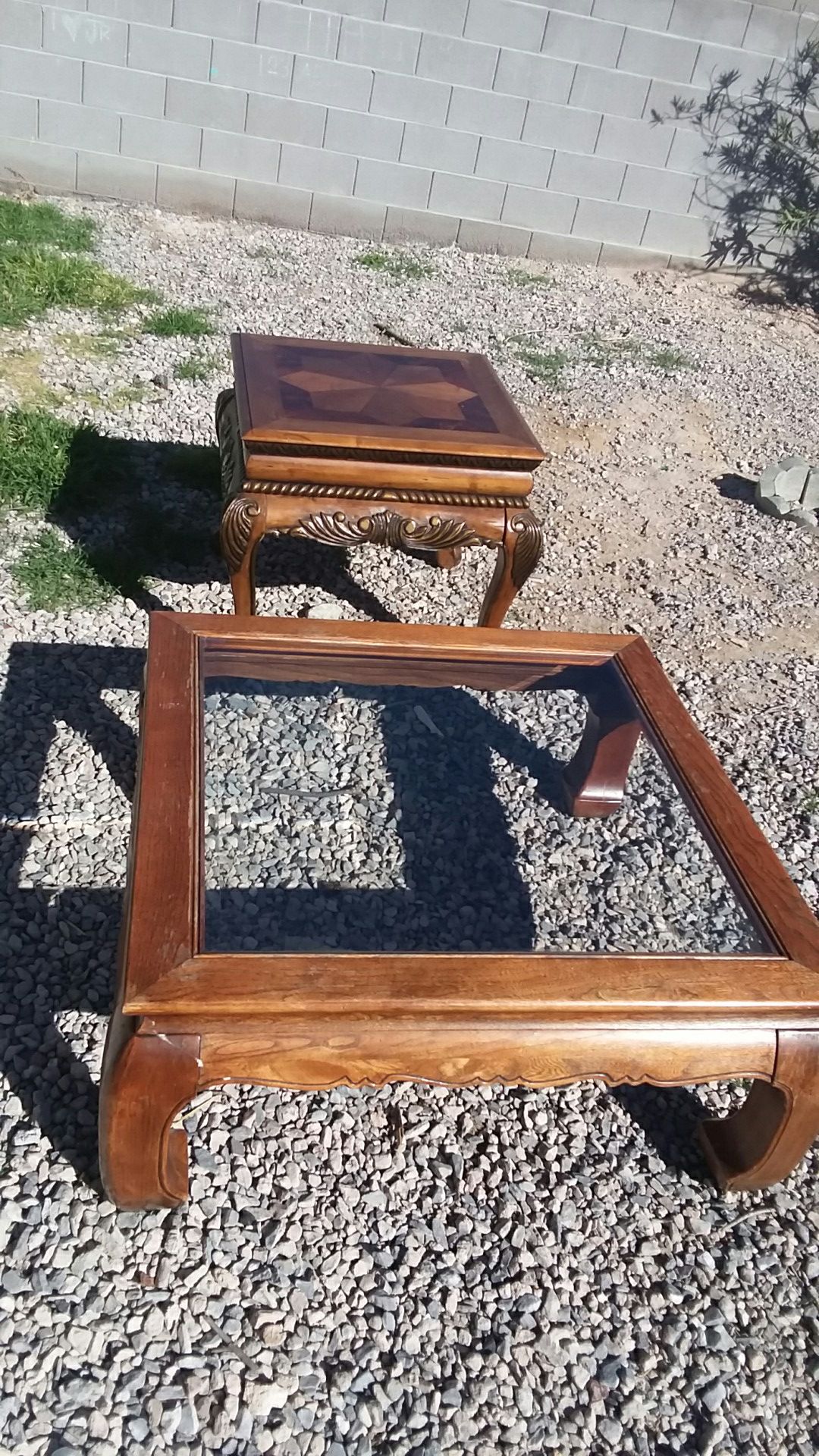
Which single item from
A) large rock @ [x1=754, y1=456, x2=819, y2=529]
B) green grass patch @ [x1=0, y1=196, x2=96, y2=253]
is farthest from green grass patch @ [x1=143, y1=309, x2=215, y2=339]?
large rock @ [x1=754, y1=456, x2=819, y2=529]

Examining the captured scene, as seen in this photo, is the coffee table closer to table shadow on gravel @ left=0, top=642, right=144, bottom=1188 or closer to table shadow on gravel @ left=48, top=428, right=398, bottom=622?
table shadow on gravel @ left=0, top=642, right=144, bottom=1188

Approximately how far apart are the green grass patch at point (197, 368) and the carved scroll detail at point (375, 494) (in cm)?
167

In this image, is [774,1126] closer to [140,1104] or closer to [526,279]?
[140,1104]

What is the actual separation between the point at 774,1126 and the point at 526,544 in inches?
52.4

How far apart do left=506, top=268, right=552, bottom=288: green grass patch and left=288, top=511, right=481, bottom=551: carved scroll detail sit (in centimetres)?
335

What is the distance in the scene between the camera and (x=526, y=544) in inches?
93.4

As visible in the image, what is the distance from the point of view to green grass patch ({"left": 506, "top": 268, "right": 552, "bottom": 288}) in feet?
17.3

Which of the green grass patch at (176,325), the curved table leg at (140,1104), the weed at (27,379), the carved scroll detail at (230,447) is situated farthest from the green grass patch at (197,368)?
the curved table leg at (140,1104)

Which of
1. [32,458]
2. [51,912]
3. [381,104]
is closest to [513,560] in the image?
[51,912]

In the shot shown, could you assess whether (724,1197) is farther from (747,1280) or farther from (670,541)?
(670,541)

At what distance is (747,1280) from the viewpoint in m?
1.53

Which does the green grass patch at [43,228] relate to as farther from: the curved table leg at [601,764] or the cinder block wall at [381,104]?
the curved table leg at [601,764]

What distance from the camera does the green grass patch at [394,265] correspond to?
510cm

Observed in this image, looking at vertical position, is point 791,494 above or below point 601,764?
below
